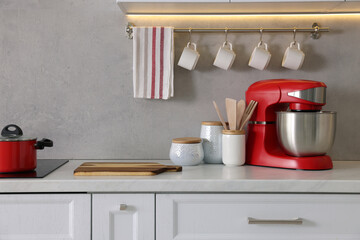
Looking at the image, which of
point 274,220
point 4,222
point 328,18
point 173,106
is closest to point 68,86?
point 173,106

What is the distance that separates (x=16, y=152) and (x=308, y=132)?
1.11 metres

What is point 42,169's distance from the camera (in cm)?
153

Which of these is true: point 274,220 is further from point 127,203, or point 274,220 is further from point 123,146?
point 123,146

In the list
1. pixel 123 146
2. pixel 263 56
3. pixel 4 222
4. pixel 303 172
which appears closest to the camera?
pixel 4 222

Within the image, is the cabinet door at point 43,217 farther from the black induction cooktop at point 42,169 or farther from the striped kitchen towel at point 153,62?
the striped kitchen towel at point 153,62

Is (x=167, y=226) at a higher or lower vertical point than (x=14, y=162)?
lower

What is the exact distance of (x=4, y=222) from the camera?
1324 millimetres

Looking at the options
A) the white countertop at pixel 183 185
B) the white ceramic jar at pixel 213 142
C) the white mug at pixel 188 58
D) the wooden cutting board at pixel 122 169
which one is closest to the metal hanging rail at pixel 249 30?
the white mug at pixel 188 58

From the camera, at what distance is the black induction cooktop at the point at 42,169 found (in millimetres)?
1392

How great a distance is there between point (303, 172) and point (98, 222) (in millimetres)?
786

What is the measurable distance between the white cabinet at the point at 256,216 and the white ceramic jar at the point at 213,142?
34 cm

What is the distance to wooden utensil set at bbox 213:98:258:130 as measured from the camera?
160 centimetres

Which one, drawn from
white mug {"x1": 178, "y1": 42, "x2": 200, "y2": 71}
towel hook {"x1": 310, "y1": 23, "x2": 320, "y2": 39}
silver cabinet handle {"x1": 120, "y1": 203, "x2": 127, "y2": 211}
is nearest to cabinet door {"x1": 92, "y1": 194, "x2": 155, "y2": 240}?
Result: silver cabinet handle {"x1": 120, "y1": 203, "x2": 127, "y2": 211}

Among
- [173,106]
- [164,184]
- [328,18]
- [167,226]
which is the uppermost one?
[328,18]
